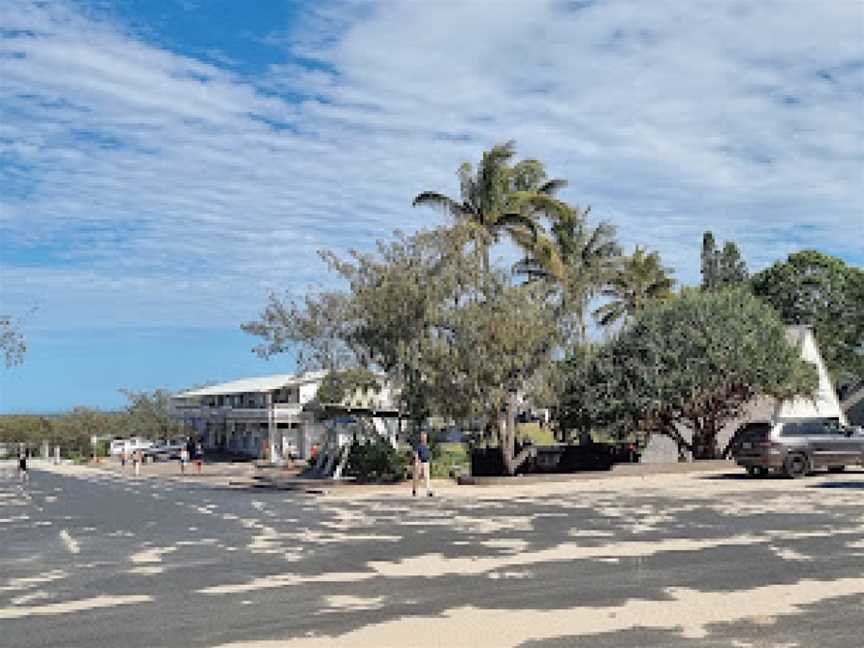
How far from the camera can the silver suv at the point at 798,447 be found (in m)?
27.0

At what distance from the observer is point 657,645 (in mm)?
7949

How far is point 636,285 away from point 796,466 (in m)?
28.1

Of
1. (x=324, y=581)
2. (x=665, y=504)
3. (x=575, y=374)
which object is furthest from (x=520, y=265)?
(x=324, y=581)

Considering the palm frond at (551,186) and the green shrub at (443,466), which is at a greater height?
the palm frond at (551,186)

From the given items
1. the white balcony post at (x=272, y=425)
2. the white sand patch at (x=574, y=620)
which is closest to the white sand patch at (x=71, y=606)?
the white sand patch at (x=574, y=620)

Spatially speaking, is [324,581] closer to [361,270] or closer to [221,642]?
[221,642]

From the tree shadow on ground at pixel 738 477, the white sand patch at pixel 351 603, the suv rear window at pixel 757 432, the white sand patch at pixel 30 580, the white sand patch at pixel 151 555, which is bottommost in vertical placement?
the white sand patch at pixel 351 603

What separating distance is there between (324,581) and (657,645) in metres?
4.59

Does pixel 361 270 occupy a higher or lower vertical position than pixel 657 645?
higher

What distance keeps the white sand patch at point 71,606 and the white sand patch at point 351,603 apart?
196cm

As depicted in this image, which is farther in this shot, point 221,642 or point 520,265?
point 520,265

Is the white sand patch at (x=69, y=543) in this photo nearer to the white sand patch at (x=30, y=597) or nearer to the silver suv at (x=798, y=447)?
the white sand patch at (x=30, y=597)

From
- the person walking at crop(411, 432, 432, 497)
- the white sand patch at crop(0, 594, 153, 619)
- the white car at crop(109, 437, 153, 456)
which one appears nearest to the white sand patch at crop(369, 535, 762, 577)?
the white sand patch at crop(0, 594, 153, 619)

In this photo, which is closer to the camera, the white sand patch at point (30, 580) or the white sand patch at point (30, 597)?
the white sand patch at point (30, 597)
